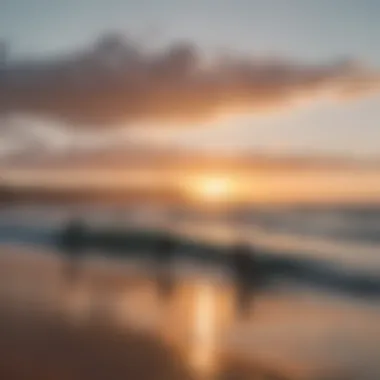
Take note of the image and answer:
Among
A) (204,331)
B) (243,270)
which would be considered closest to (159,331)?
(204,331)

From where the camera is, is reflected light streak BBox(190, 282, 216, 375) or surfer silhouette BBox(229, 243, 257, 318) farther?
surfer silhouette BBox(229, 243, 257, 318)

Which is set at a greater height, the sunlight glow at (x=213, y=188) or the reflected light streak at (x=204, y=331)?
the sunlight glow at (x=213, y=188)

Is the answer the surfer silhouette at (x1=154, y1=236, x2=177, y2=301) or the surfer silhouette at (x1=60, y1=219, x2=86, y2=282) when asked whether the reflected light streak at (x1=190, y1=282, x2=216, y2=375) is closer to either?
the surfer silhouette at (x1=154, y1=236, x2=177, y2=301)

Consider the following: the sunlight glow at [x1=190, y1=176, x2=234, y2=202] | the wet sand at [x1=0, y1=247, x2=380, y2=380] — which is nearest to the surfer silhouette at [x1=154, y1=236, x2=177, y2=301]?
the wet sand at [x1=0, y1=247, x2=380, y2=380]

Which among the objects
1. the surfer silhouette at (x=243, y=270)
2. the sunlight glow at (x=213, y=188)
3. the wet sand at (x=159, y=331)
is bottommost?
the wet sand at (x=159, y=331)

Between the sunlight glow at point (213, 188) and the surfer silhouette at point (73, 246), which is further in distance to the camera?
the surfer silhouette at point (73, 246)

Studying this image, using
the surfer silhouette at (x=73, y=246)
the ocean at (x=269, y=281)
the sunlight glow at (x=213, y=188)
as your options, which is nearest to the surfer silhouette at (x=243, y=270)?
the ocean at (x=269, y=281)

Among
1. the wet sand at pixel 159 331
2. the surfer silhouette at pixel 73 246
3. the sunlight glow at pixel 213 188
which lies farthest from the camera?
the surfer silhouette at pixel 73 246

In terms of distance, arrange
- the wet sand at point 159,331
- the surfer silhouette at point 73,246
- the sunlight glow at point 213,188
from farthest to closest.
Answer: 1. the surfer silhouette at point 73,246
2. the sunlight glow at point 213,188
3. the wet sand at point 159,331

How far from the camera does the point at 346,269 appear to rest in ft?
6.31

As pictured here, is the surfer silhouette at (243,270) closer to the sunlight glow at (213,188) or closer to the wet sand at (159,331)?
the wet sand at (159,331)

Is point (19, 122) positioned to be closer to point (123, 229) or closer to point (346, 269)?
point (123, 229)

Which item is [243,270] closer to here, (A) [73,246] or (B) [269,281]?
(B) [269,281]

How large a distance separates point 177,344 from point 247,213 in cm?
37
